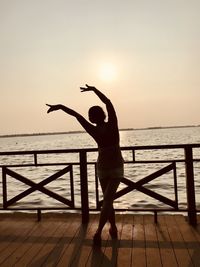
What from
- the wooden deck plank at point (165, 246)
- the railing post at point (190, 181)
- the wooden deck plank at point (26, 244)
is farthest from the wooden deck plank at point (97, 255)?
the railing post at point (190, 181)

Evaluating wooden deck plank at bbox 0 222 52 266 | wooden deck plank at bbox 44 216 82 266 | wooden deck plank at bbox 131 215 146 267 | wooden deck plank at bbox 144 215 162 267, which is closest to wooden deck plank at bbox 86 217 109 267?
wooden deck plank at bbox 44 216 82 266

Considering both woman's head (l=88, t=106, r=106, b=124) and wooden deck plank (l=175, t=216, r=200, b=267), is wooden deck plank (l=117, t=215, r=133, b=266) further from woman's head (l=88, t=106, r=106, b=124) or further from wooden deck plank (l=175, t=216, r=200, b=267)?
woman's head (l=88, t=106, r=106, b=124)

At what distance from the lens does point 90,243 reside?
4.91m

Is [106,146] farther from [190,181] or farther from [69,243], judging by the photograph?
[190,181]

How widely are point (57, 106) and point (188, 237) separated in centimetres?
264

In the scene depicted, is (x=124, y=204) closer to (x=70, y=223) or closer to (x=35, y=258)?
(x=70, y=223)

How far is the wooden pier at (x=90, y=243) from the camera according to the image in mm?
4211

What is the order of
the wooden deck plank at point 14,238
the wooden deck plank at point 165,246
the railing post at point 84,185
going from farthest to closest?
the railing post at point 84,185, the wooden deck plank at point 14,238, the wooden deck plank at point 165,246

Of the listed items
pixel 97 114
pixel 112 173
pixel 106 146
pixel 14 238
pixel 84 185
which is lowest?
pixel 14 238

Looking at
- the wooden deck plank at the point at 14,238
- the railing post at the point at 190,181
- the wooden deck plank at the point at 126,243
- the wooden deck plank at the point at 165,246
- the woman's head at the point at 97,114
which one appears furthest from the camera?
the railing post at the point at 190,181

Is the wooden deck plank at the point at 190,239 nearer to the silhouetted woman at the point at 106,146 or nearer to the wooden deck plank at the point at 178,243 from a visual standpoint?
the wooden deck plank at the point at 178,243

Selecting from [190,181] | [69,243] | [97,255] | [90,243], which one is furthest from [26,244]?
[190,181]

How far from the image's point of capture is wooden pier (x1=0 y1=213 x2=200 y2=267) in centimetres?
421

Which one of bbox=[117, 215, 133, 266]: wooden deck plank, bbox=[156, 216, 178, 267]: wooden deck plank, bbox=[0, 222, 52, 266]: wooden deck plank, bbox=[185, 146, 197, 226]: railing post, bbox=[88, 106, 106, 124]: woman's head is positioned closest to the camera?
bbox=[156, 216, 178, 267]: wooden deck plank
